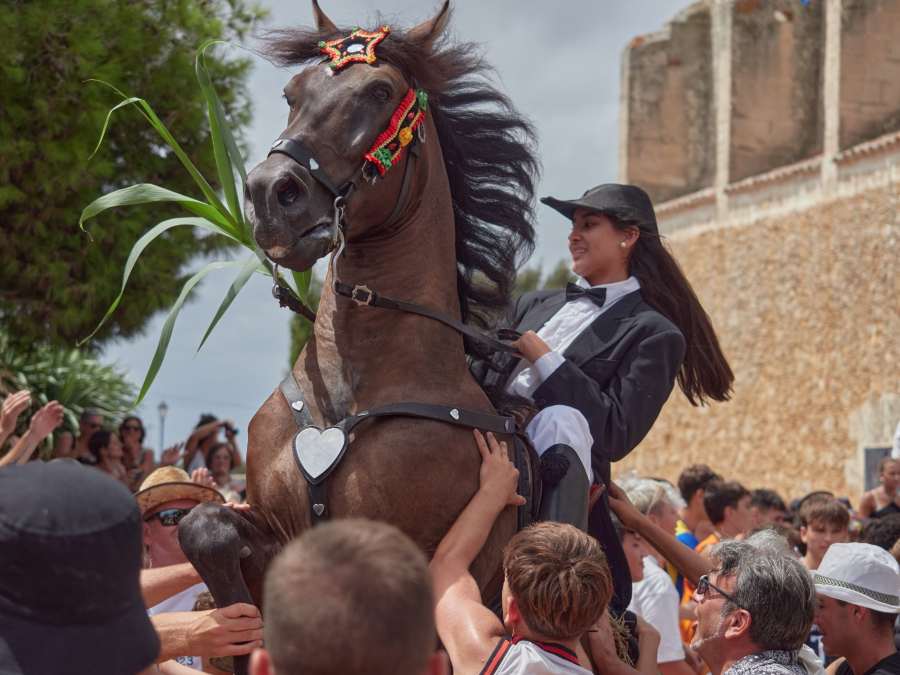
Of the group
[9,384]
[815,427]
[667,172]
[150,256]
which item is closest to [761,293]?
[815,427]

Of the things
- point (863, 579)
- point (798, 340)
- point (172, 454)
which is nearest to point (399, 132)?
point (863, 579)

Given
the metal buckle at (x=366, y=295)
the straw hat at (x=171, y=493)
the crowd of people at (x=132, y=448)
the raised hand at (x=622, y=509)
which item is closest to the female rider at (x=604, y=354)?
the raised hand at (x=622, y=509)

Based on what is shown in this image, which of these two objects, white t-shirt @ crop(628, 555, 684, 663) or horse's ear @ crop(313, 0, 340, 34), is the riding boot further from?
white t-shirt @ crop(628, 555, 684, 663)

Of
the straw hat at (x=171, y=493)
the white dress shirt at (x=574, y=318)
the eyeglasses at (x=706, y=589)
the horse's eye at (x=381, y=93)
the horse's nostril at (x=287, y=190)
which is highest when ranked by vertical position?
the horse's eye at (x=381, y=93)

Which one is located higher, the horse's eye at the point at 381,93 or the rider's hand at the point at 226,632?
the horse's eye at the point at 381,93

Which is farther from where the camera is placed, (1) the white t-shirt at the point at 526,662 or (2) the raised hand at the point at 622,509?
(2) the raised hand at the point at 622,509

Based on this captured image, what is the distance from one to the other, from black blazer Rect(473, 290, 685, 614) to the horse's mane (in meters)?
0.27

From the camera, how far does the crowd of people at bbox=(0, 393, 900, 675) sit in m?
1.83

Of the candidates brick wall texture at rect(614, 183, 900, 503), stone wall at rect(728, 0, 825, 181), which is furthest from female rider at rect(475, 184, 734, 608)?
stone wall at rect(728, 0, 825, 181)

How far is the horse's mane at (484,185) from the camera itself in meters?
4.40

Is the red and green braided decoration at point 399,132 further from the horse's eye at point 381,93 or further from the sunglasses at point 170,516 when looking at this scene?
the sunglasses at point 170,516

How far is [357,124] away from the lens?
384cm

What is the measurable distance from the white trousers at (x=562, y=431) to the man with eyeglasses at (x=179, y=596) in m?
1.13

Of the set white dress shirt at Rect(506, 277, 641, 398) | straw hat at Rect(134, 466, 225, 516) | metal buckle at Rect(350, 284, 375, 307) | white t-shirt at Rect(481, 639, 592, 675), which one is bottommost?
white t-shirt at Rect(481, 639, 592, 675)
